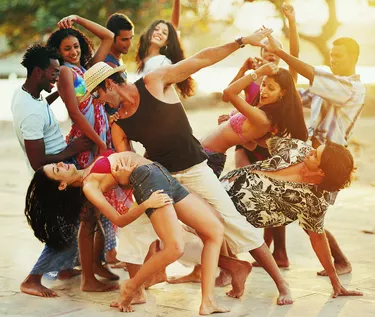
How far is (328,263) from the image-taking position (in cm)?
562

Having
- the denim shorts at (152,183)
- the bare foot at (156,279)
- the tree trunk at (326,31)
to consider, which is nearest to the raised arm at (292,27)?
the denim shorts at (152,183)

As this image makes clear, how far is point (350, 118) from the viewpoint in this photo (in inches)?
252

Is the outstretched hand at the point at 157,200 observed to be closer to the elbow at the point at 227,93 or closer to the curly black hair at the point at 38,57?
the elbow at the point at 227,93

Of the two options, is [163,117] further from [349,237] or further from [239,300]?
[349,237]

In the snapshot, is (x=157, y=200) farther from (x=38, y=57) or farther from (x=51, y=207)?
(x=38, y=57)

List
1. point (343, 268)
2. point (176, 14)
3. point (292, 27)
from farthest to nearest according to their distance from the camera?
point (176, 14)
point (343, 268)
point (292, 27)

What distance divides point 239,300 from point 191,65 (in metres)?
1.54

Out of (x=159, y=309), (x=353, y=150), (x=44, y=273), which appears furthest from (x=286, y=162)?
(x=353, y=150)

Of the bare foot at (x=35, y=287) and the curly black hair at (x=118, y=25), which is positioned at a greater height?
the curly black hair at (x=118, y=25)

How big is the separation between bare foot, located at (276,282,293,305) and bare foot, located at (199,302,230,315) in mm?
419

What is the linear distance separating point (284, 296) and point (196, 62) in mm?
1577

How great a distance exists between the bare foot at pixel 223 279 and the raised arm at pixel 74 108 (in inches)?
47.3

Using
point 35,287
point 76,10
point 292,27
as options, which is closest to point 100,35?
point 292,27

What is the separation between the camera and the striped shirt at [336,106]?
6.20m
